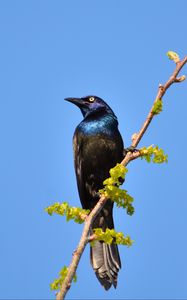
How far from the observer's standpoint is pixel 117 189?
4777 mm

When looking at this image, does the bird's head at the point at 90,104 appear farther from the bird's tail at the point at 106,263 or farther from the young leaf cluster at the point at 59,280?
the young leaf cluster at the point at 59,280

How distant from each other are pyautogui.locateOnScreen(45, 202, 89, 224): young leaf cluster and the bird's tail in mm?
2082

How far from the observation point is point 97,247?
315 inches

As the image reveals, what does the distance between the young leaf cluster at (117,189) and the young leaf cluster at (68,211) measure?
0.26 m

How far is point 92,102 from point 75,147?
1.08 metres

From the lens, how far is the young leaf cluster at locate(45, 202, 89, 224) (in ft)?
15.4

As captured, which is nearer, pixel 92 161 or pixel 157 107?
pixel 157 107

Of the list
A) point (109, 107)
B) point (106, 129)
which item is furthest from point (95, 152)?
point (109, 107)

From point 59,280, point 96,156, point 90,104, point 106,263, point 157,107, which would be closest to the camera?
point 59,280

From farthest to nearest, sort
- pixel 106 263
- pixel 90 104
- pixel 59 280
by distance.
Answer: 1. pixel 90 104
2. pixel 106 263
3. pixel 59 280

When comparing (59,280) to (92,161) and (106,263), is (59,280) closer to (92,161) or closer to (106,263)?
(106,263)

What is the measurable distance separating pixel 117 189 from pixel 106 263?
3094 millimetres

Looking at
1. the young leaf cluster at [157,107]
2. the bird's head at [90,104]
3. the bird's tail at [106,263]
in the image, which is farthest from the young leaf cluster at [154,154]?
the bird's head at [90,104]

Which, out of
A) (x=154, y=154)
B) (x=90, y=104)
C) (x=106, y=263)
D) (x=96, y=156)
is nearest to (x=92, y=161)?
(x=96, y=156)
